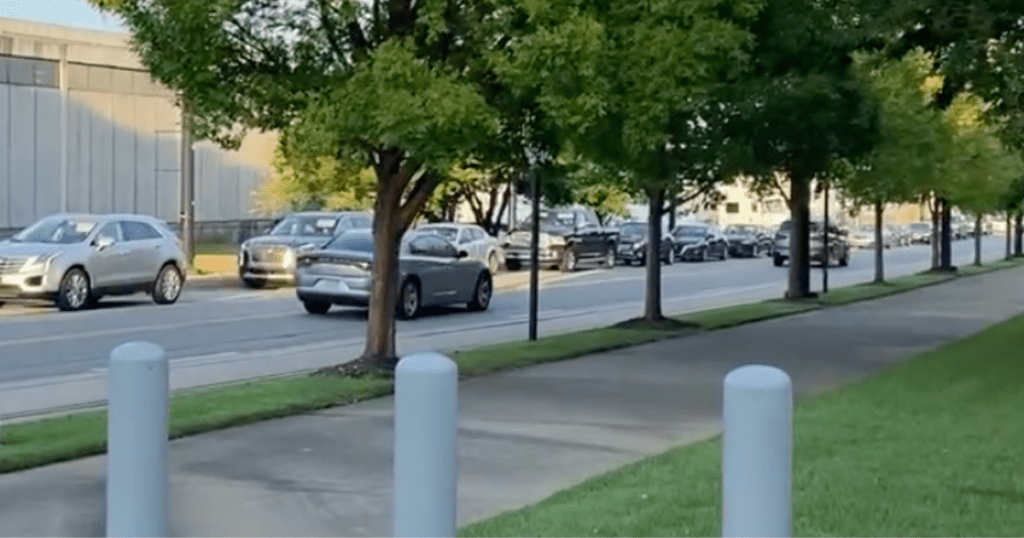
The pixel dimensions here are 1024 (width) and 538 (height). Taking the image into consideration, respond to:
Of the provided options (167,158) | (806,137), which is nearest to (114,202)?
(167,158)

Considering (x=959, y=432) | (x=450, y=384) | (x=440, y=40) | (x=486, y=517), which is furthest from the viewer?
(x=440, y=40)

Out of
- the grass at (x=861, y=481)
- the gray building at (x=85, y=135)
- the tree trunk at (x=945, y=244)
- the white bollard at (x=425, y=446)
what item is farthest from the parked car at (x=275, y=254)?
the white bollard at (x=425, y=446)

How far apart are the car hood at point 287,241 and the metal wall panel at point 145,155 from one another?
15.7 metres

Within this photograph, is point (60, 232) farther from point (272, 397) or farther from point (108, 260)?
point (272, 397)

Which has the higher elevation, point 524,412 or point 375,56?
point 375,56

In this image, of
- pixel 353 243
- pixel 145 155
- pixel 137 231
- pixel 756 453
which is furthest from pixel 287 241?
pixel 756 453

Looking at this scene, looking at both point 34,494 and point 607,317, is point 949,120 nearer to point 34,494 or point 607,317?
point 607,317

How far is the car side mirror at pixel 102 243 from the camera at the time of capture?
25127 mm

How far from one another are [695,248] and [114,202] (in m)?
19.5

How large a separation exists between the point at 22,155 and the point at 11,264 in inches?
806

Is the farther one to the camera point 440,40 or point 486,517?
point 440,40

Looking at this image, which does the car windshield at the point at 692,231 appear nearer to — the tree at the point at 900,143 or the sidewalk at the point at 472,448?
the tree at the point at 900,143

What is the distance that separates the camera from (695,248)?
5588 centimetres

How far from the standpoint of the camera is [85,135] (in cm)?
4631
